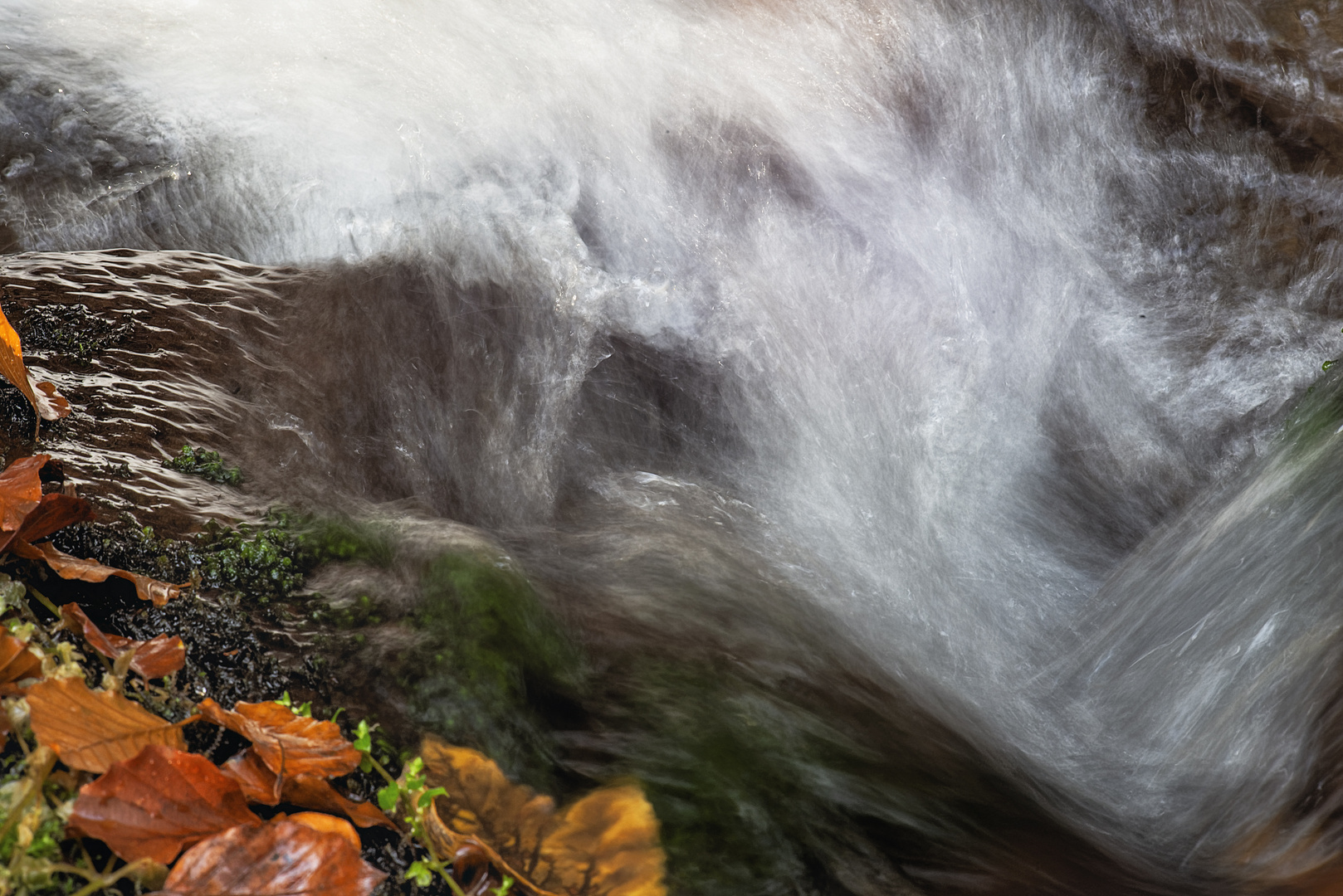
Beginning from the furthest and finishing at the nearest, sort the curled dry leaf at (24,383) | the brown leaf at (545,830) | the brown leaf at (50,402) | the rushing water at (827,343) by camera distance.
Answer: the rushing water at (827,343), the brown leaf at (50,402), the curled dry leaf at (24,383), the brown leaf at (545,830)

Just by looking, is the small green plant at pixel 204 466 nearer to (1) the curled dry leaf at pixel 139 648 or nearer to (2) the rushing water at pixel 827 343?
(2) the rushing water at pixel 827 343

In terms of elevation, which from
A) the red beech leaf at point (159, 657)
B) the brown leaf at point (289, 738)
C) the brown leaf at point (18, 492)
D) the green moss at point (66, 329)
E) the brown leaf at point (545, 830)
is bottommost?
the brown leaf at point (545, 830)

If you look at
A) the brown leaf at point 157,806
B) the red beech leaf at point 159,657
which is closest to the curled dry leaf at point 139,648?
the red beech leaf at point 159,657

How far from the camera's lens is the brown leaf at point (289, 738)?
133cm

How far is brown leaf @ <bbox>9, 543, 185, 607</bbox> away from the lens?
152 centimetres

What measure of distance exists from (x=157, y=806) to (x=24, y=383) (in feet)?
3.46

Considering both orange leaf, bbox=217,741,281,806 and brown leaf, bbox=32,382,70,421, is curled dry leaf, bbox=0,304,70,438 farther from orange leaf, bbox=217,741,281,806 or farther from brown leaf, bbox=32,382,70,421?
orange leaf, bbox=217,741,281,806

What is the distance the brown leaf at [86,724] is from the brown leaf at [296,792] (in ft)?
0.35

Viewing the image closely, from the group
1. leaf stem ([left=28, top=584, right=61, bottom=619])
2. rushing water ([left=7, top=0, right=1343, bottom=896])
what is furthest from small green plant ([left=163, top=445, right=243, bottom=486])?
leaf stem ([left=28, top=584, right=61, bottom=619])

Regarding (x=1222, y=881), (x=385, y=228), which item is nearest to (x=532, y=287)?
(x=385, y=228)

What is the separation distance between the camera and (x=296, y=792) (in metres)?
1.36

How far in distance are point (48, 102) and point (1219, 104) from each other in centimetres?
416

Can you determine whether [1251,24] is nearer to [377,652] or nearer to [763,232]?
[763,232]

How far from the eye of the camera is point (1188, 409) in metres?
3.44
